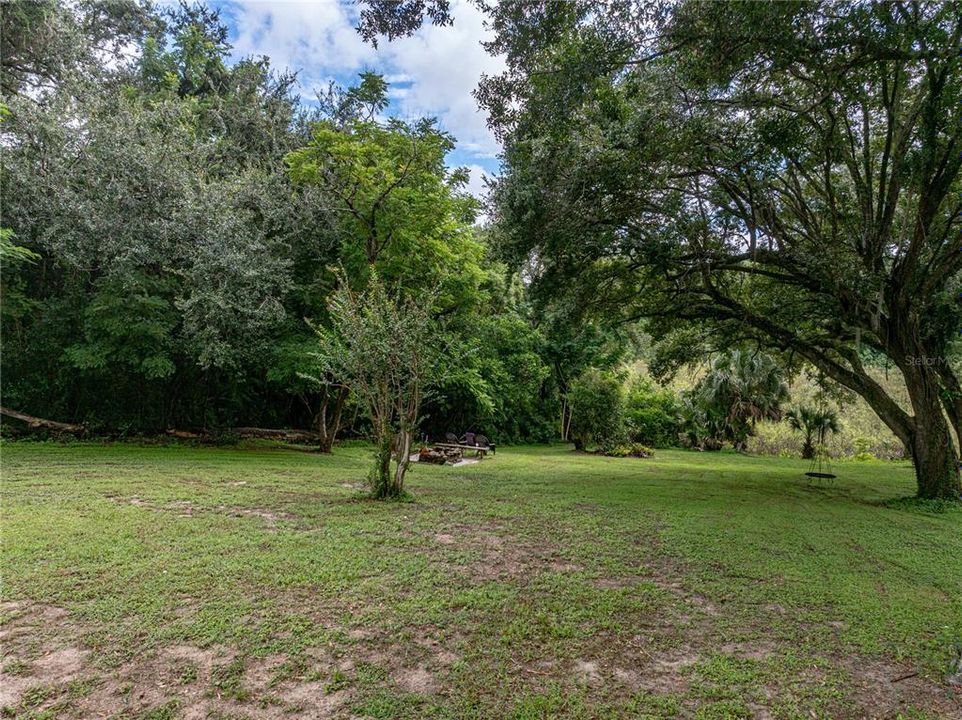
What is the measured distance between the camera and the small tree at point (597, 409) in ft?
60.6

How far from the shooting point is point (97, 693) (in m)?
2.36

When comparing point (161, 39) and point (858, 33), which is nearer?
point (858, 33)

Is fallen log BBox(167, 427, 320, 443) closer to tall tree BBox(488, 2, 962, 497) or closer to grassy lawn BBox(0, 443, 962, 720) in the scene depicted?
grassy lawn BBox(0, 443, 962, 720)

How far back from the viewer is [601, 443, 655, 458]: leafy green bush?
17734 mm

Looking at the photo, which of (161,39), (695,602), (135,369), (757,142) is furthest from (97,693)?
(161,39)

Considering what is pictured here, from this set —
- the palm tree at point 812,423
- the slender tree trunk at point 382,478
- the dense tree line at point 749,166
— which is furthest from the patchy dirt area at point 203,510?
the palm tree at point 812,423

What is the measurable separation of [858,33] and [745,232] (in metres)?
5.40

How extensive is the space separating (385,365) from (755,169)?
5767mm

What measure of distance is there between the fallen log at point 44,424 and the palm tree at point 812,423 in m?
22.0

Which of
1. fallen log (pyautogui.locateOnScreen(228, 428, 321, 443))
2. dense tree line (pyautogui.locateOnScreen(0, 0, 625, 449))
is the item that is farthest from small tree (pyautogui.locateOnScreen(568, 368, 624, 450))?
fallen log (pyautogui.locateOnScreen(228, 428, 321, 443))

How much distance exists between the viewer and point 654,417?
2259 cm

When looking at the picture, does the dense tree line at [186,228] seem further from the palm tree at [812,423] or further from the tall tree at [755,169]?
the palm tree at [812,423]

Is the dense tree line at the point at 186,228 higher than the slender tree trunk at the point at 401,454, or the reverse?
the dense tree line at the point at 186,228

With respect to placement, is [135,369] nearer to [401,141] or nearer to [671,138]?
[401,141]
